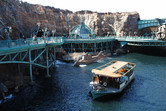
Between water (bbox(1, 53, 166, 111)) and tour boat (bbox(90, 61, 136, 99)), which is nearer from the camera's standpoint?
water (bbox(1, 53, 166, 111))

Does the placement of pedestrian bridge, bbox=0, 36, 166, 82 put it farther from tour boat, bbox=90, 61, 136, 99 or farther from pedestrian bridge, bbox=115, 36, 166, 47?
tour boat, bbox=90, 61, 136, 99

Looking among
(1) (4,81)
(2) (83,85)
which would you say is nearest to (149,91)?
(2) (83,85)

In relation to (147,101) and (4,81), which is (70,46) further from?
(147,101)

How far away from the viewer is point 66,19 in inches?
3474

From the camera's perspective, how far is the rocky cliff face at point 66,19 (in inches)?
→ 2534

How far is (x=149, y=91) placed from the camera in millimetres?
24984

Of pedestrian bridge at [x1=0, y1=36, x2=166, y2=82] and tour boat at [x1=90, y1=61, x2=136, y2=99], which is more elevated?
pedestrian bridge at [x1=0, y1=36, x2=166, y2=82]

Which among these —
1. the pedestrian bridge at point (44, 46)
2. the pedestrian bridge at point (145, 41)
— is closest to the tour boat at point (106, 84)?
the pedestrian bridge at point (44, 46)

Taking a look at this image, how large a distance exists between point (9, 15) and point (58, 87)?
120 ft

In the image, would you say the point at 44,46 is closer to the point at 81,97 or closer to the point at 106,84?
the point at 81,97

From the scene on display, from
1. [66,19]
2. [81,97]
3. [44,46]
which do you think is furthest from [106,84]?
[66,19]

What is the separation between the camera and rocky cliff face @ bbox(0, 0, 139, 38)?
6438 cm

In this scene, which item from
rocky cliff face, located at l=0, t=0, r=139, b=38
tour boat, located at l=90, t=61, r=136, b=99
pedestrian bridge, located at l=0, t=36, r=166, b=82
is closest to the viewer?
tour boat, located at l=90, t=61, r=136, b=99

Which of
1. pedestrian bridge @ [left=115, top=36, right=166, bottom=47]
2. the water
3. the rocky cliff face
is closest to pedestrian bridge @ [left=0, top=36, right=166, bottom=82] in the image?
pedestrian bridge @ [left=115, top=36, right=166, bottom=47]
